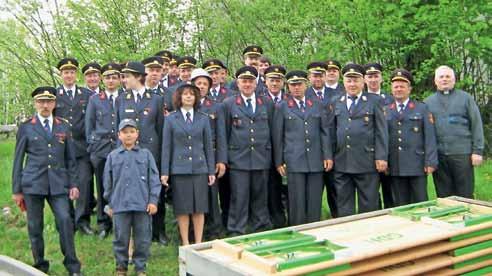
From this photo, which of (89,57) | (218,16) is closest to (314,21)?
(218,16)

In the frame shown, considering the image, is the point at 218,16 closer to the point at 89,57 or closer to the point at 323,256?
the point at 89,57

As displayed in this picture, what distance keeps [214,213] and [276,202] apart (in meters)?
0.93

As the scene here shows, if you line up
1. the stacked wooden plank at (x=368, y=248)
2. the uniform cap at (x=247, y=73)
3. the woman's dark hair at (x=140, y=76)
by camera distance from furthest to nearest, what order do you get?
the uniform cap at (x=247, y=73), the woman's dark hair at (x=140, y=76), the stacked wooden plank at (x=368, y=248)

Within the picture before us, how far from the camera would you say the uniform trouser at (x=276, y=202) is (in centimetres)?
766

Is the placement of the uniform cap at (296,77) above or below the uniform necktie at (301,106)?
above

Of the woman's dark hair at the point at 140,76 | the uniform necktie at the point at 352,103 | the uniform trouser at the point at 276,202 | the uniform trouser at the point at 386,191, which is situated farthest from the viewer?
the uniform trouser at the point at 276,202

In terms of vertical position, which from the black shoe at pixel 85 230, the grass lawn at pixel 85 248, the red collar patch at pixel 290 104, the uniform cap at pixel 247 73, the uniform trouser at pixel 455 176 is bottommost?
the grass lawn at pixel 85 248

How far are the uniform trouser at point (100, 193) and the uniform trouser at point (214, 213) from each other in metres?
1.28

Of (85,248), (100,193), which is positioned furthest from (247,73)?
(85,248)

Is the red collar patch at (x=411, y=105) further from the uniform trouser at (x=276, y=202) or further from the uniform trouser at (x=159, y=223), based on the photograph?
the uniform trouser at (x=159, y=223)

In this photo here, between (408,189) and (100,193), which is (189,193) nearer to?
(100,193)

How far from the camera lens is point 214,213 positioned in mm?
7188

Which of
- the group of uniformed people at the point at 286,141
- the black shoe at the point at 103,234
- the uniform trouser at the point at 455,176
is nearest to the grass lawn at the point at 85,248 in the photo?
the black shoe at the point at 103,234

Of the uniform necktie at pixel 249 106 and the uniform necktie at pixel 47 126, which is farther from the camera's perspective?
the uniform necktie at pixel 249 106
